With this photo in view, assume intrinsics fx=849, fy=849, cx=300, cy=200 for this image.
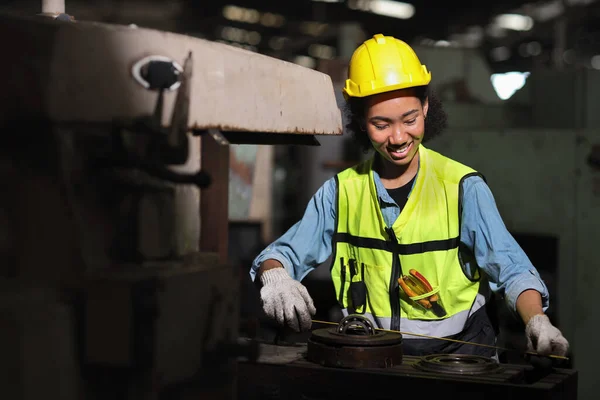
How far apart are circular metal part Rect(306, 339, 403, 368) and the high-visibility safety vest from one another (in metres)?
0.40

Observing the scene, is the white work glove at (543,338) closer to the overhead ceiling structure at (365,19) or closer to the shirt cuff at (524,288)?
the shirt cuff at (524,288)

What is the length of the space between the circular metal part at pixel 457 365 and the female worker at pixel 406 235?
0.90 feet

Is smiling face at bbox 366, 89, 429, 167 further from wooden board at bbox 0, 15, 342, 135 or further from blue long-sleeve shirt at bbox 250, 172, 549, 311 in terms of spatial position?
wooden board at bbox 0, 15, 342, 135

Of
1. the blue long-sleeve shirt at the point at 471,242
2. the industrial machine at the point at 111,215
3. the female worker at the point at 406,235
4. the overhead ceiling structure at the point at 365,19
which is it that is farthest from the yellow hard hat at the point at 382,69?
the overhead ceiling structure at the point at 365,19

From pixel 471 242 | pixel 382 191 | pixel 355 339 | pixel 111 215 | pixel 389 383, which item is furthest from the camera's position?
pixel 382 191

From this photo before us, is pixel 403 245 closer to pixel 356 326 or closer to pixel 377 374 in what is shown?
pixel 356 326

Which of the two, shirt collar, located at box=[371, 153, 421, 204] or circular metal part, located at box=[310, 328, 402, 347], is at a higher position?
shirt collar, located at box=[371, 153, 421, 204]

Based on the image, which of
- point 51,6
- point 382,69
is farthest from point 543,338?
point 51,6

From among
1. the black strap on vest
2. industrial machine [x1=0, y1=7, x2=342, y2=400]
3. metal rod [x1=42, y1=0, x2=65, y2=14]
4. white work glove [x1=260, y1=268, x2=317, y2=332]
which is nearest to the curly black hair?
the black strap on vest

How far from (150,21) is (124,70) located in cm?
842

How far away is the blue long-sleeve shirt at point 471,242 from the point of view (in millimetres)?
2031

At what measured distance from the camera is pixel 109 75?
3.85 feet

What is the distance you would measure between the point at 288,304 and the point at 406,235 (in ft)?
1.37

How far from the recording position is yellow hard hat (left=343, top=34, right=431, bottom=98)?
222cm
